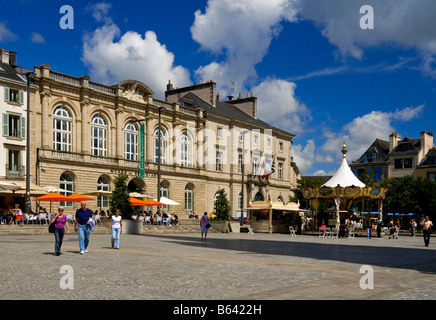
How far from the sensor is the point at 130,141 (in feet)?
174

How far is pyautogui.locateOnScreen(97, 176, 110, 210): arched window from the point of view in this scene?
4878cm

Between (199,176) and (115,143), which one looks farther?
(199,176)

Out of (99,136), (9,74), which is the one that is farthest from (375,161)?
(9,74)

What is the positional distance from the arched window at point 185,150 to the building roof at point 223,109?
4.29 metres

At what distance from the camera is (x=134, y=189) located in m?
53.9

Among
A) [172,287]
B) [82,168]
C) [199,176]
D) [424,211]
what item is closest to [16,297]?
[172,287]

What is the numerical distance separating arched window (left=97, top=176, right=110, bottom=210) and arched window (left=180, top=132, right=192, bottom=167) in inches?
436

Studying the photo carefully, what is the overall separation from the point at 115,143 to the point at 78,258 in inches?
1407

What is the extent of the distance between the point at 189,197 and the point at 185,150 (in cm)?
528

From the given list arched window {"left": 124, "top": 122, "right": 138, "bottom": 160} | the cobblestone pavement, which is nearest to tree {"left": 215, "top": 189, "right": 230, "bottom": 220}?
arched window {"left": 124, "top": 122, "right": 138, "bottom": 160}

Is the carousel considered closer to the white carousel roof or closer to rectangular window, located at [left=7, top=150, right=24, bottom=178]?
the white carousel roof

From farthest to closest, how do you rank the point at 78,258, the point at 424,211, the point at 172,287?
the point at 424,211 → the point at 78,258 → the point at 172,287

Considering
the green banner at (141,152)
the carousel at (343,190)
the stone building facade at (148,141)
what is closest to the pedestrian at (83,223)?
the carousel at (343,190)
